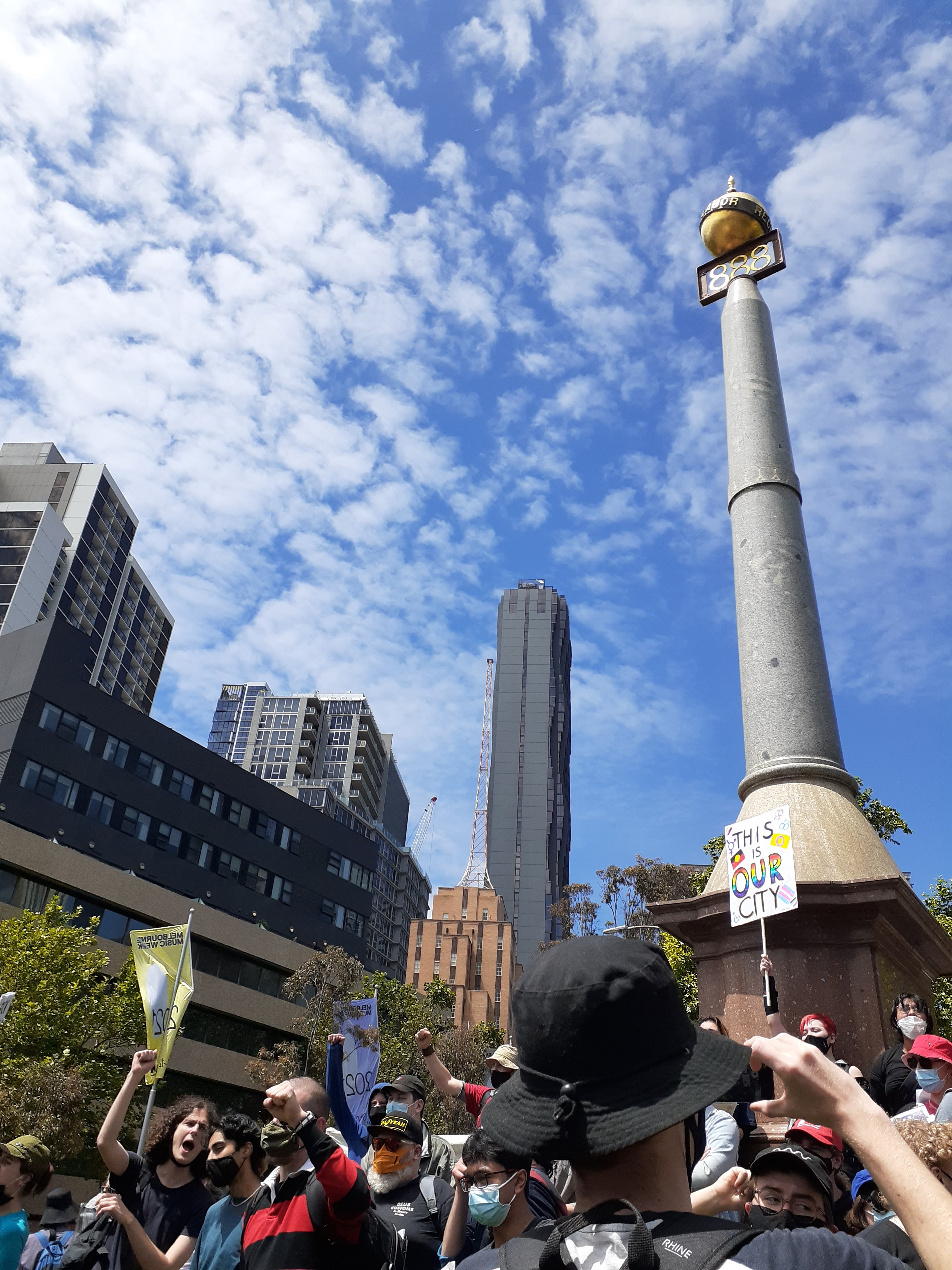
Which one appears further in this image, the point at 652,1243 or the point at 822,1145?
the point at 822,1145

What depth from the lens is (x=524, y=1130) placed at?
1.88 m

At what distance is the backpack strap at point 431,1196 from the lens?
489 cm

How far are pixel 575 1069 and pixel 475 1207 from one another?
9.28 feet

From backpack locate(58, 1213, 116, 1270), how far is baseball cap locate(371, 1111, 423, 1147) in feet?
5.16

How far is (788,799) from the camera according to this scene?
1120 centimetres

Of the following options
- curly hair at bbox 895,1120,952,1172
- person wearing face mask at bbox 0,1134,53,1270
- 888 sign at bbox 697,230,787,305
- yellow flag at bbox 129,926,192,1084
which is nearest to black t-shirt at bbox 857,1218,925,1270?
curly hair at bbox 895,1120,952,1172

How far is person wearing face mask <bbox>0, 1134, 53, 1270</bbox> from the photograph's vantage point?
17.4 feet

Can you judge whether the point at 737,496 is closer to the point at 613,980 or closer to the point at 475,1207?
the point at 475,1207

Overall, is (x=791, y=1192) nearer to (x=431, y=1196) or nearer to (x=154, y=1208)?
(x=431, y=1196)

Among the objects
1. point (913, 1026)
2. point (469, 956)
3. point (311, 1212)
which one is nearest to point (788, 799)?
point (913, 1026)

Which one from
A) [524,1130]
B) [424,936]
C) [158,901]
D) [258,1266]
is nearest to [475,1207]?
[258,1266]

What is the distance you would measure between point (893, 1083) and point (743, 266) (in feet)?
47.0

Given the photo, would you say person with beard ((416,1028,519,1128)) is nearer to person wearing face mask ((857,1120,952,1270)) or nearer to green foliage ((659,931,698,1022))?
person wearing face mask ((857,1120,952,1270))

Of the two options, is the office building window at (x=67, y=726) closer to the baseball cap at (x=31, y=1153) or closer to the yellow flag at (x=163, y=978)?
the yellow flag at (x=163, y=978)
